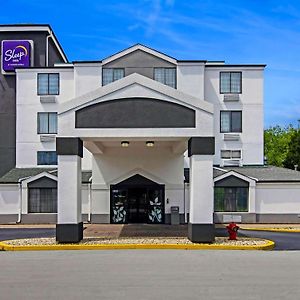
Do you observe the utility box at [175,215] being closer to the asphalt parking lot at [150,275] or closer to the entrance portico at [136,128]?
the entrance portico at [136,128]

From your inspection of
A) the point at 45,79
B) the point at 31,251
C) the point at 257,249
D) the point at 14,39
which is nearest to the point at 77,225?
the point at 31,251

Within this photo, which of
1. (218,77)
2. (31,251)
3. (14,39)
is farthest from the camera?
(14,39)

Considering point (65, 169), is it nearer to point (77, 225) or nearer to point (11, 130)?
point (77, 225)

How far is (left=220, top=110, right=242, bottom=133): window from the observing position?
3522 centimetres

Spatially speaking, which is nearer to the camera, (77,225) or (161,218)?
(77,225)

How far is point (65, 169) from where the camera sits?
709 inches

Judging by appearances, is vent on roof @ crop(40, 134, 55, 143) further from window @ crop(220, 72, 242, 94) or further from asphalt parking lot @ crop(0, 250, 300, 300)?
asphalt parking lot @ crop(0, 250, 300, 300)

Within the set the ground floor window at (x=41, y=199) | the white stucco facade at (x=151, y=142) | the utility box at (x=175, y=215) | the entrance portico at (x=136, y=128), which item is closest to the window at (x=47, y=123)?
the white stucco facade at (x=151, y=142)

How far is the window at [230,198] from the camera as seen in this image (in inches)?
1183

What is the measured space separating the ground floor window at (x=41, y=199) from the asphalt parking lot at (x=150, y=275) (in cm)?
1385

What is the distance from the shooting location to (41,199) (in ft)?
98.8

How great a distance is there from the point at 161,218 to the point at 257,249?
12675 millimetres


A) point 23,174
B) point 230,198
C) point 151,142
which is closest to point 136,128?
point 151,142

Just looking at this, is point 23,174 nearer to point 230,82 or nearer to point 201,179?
point 230,82
